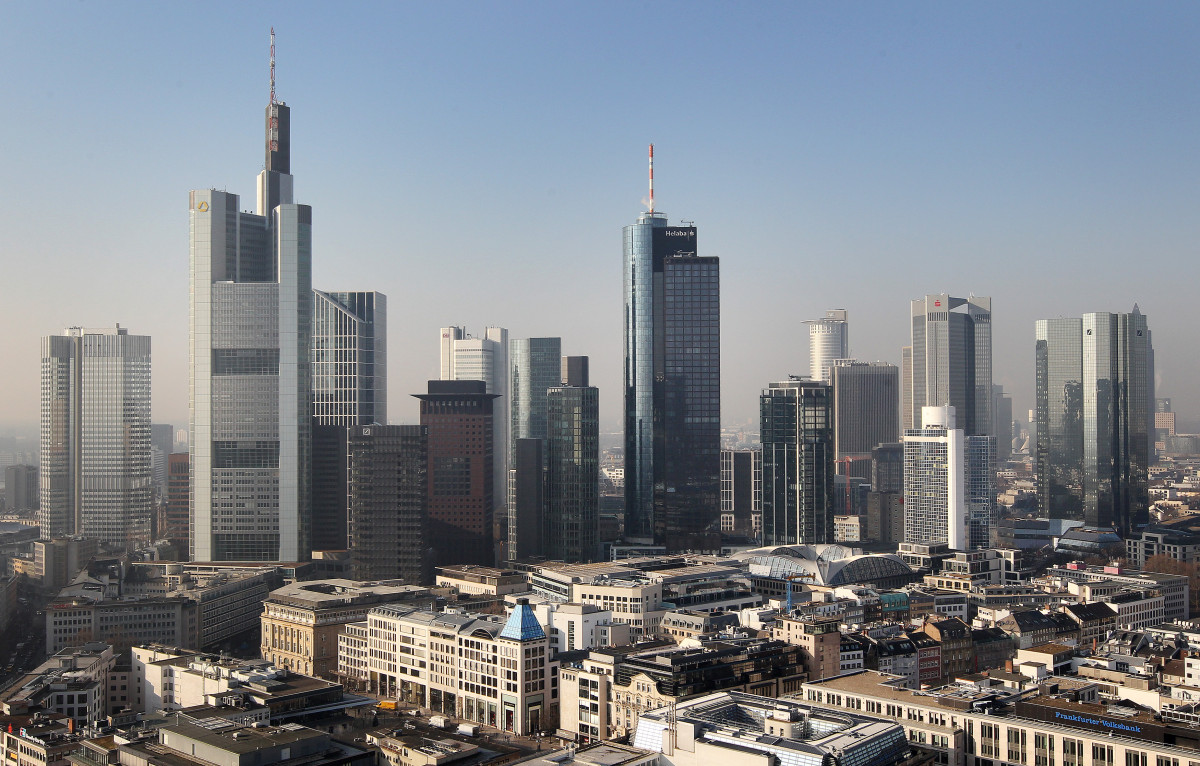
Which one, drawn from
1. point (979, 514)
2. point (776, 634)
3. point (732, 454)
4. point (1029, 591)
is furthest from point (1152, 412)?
point (776, 634)

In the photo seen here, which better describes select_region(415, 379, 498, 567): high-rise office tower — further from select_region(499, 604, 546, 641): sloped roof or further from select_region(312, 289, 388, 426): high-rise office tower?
select_region(499, 604, 546, 641): sloped roof

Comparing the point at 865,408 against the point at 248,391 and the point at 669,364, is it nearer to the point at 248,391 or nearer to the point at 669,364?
the point at 669,364

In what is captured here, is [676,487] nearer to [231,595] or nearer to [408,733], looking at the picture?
[231,595]

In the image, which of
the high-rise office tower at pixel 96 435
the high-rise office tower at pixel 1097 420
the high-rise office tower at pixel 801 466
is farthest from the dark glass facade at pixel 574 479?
the high-rise office tower at pixel 1097 420

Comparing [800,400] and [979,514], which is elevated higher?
[800,400]

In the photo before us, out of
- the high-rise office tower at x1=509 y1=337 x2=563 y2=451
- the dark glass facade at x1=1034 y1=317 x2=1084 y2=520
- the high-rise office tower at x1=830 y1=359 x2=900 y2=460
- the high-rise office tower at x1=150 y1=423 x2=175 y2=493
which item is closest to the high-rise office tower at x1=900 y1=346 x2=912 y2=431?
A: the high-rise office tower at x1=830 y1=359 x2=900 y2=460

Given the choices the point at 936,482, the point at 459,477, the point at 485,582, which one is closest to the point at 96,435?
the point at 459,477
